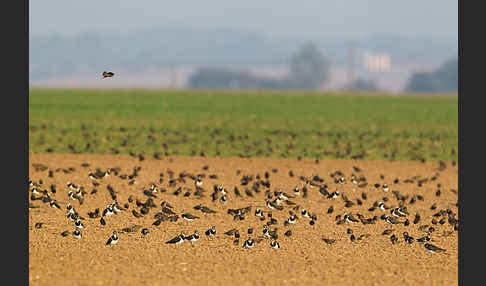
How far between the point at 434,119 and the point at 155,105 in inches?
1342

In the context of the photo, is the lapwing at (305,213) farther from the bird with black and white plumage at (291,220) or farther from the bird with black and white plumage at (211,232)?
the bird with black and white plumage at (211,232)

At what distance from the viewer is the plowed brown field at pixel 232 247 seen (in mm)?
17078

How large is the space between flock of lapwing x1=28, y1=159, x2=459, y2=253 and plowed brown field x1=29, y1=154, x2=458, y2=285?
11 centimetres

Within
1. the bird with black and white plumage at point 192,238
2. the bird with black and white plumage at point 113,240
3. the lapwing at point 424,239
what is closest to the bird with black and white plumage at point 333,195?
the lapwing at point 424,239

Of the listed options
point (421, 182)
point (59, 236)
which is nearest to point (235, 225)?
point (59, 236)

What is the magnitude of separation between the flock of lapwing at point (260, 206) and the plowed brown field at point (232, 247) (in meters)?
0.11

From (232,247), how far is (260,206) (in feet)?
19.3

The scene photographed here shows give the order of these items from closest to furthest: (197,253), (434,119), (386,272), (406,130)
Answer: (386,272)
(197,253)
(406,130)
(434,119)

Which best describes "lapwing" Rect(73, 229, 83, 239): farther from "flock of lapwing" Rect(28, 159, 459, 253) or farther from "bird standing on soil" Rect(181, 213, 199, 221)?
"bird standing on soil" Rect(181, 213, 199, 221)

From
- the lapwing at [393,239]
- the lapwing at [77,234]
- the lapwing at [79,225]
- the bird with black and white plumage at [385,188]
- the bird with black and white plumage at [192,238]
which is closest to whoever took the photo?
the bird with black and white plumage at [192,238]

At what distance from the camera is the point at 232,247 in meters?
19.8

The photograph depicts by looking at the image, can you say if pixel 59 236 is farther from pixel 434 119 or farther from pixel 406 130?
pixel 434 119

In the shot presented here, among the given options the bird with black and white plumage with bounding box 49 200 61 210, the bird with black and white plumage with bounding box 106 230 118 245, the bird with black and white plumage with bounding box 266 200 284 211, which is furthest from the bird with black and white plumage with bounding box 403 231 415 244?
the bird with black and white plumage with bounding box 49 200 61 210

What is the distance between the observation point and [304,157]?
40.8 metres
